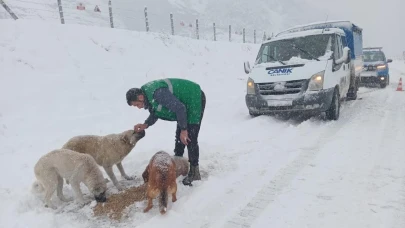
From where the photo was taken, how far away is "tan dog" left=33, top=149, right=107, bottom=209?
4.09 meters

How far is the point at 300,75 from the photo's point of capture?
7.61 m

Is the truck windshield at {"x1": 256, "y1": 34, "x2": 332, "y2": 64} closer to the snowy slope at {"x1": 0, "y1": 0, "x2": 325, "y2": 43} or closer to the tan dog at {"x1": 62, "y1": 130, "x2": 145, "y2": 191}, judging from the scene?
the tan dog at {"x1": 62, "y1": 130, "x2": 145, "y2": 191}

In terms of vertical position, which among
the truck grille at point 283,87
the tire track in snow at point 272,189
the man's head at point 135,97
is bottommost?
the tire track in snow at point 272,189

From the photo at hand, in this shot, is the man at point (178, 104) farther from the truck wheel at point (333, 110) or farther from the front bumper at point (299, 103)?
the truck wheel at point (333, 110)

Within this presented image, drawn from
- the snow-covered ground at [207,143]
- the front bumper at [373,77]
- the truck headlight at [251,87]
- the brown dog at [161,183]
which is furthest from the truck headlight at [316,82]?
the front bumper at [373,77]

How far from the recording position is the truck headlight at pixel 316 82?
753 centimetres

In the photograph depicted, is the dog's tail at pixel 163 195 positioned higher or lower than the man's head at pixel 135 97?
lower

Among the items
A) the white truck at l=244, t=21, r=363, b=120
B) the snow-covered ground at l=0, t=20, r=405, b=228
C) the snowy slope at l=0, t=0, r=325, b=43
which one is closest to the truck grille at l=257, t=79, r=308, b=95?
the white truck at l=244, t=21, r=363, b=120

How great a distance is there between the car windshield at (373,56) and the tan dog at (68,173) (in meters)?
15.3

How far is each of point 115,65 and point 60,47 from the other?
1911mm

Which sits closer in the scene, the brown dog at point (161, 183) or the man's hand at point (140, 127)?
the brown dog at point (161, 183)

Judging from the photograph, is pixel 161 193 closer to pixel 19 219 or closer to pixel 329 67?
pixel 19 219

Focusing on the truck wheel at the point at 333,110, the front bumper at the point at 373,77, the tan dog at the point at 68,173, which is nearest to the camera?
the tan dog at the point at 68,173

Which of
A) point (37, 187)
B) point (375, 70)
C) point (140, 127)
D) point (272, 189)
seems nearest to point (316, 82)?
point (272, 189)
